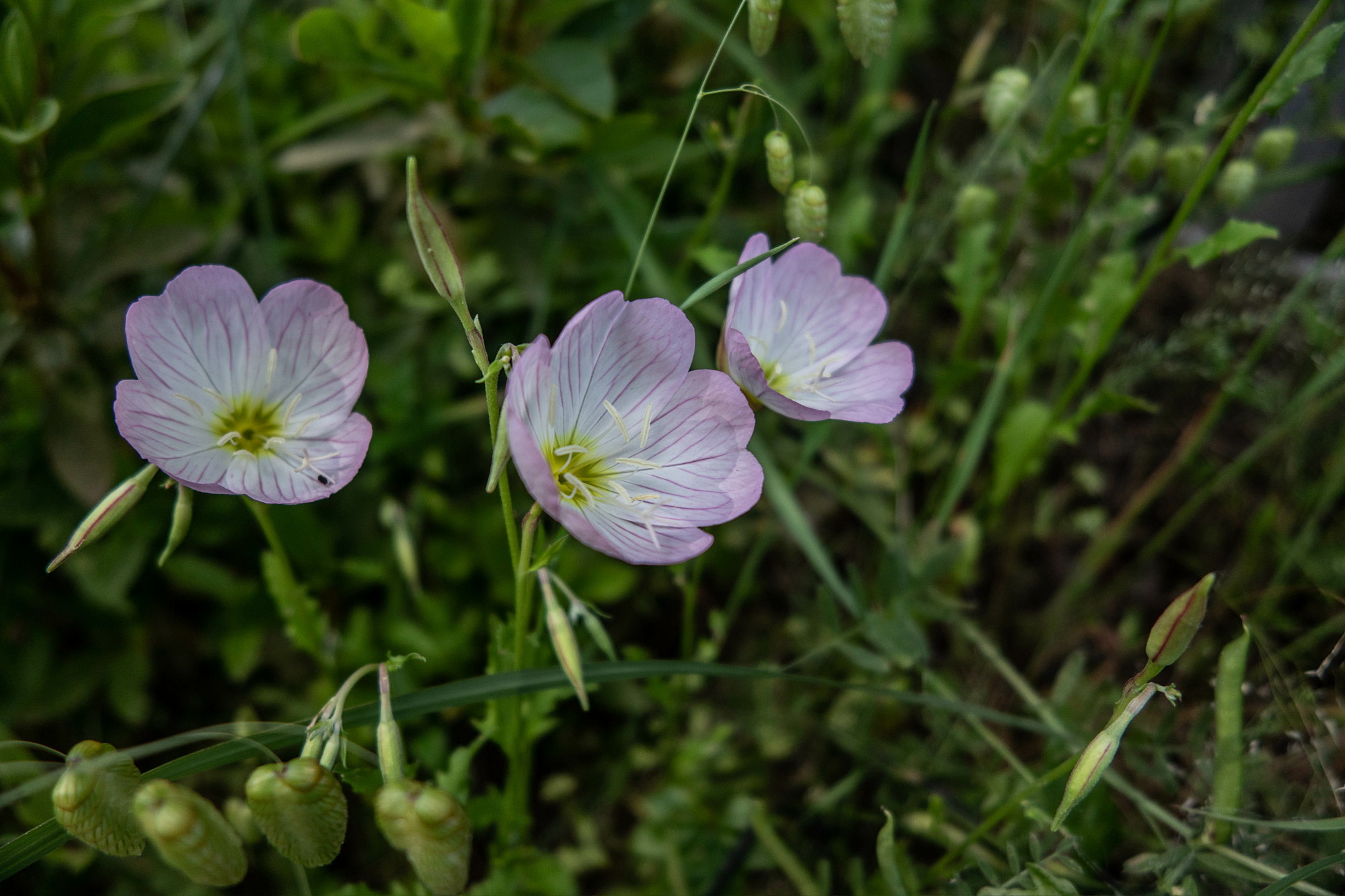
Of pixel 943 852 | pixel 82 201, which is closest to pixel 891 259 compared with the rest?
pixel 943 852

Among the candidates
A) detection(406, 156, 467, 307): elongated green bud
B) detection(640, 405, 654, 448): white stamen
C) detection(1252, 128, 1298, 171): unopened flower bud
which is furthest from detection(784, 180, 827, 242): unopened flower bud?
detection(1252, 128, 1298, 171): unopened flower bud

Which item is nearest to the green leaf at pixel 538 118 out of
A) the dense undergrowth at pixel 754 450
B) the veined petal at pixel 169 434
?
the dense undergrowth at pixel 754 450

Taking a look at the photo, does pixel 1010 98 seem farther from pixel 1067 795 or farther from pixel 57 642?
pixel 57 642

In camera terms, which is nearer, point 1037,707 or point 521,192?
point 1037,707

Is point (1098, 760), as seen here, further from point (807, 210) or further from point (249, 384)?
point (249, 384)

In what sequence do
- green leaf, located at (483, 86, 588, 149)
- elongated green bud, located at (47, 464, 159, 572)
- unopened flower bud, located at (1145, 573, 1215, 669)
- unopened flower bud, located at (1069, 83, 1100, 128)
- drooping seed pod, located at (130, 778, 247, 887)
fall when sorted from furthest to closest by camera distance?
green leaf, located at (483, 86, 588, 149), unopened flower bud, located at (1069, 83, 1100, 128), elongated green bud, located at (47, 464, 159, 572), unopened flower bud, located at (1145, 573, 1215, 669), drooping seed pod, located at (130, 778, 247, 887)

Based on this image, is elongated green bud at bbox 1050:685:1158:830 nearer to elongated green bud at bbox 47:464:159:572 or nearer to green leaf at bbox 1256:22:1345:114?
green leaf at bbox 1256:22:1345:114

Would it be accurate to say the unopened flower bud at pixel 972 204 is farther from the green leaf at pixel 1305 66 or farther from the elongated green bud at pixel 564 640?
the elongated green bud at pixel 564 640
